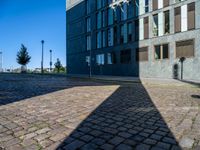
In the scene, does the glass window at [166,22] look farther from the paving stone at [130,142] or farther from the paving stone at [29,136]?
the paving stone at [29,136]

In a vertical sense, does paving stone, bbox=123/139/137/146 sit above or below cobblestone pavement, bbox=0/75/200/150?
below

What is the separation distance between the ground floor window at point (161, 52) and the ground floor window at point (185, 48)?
5.28 ft

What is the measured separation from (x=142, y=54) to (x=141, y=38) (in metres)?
2.29

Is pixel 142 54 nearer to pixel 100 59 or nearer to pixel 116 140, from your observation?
pixel 100 59

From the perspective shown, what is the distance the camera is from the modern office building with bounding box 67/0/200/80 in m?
25.0

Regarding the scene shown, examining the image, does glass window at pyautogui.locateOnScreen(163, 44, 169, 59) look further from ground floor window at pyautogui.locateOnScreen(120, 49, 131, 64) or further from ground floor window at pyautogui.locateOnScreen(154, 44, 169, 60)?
ground floor window at pyautogui.locateOnScreen(120, 49, 131, 64)

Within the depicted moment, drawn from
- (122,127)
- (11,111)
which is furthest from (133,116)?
(11,111)

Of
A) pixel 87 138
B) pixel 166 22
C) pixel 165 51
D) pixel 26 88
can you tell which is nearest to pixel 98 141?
pixel 87 138

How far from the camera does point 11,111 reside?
6.59m

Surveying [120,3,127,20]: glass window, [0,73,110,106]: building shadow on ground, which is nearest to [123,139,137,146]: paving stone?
[0,73,110,106]: building shadow on ground

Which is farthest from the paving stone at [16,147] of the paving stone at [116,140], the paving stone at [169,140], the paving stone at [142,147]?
the paving stone at [169,140]

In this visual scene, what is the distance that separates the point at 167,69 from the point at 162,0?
8947 millimetres

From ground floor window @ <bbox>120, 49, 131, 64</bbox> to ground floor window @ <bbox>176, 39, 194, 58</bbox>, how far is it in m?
8.42

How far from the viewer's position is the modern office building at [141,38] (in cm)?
2497
